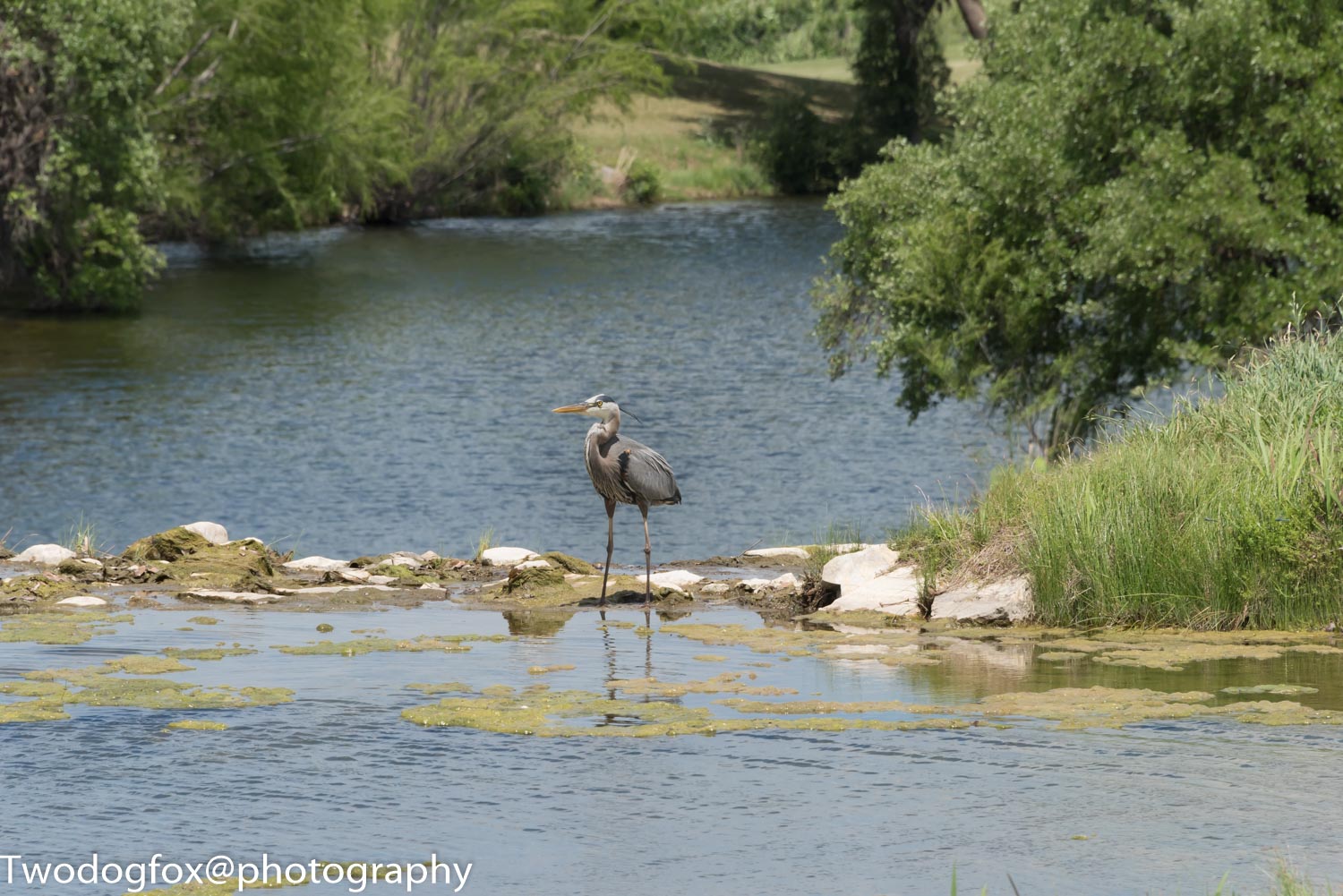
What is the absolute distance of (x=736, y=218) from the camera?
72188 millimetres

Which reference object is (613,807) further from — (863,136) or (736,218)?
(863,136)

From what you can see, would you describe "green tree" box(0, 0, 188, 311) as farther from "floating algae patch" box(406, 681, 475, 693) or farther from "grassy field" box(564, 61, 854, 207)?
"grassy field" box(564, 61, 854, 207)

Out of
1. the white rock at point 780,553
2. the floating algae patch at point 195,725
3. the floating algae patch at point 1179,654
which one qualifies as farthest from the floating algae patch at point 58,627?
the floating algae patch at point 1179,654

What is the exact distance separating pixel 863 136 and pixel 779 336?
38.1 meters

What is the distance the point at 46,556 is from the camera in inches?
727

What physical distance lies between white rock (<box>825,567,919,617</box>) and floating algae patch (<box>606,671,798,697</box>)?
10.2 feet

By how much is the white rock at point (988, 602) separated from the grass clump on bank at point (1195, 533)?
15 centimetres

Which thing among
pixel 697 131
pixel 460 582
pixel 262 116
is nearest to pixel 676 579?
pixel 460 582

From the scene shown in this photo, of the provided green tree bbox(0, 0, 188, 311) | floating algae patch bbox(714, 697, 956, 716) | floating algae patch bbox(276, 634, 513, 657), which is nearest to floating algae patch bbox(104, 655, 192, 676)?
floating algae patch bbox(276, 634, 513, 657)

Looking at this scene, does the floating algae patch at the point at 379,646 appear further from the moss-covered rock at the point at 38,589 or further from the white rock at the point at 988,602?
the white rock at the point at 988,602

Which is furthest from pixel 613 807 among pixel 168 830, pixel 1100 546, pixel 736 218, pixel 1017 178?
pixel 736 218

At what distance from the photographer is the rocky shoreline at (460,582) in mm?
15562

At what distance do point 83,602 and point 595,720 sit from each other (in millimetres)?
6497

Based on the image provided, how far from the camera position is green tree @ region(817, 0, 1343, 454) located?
21.8m
